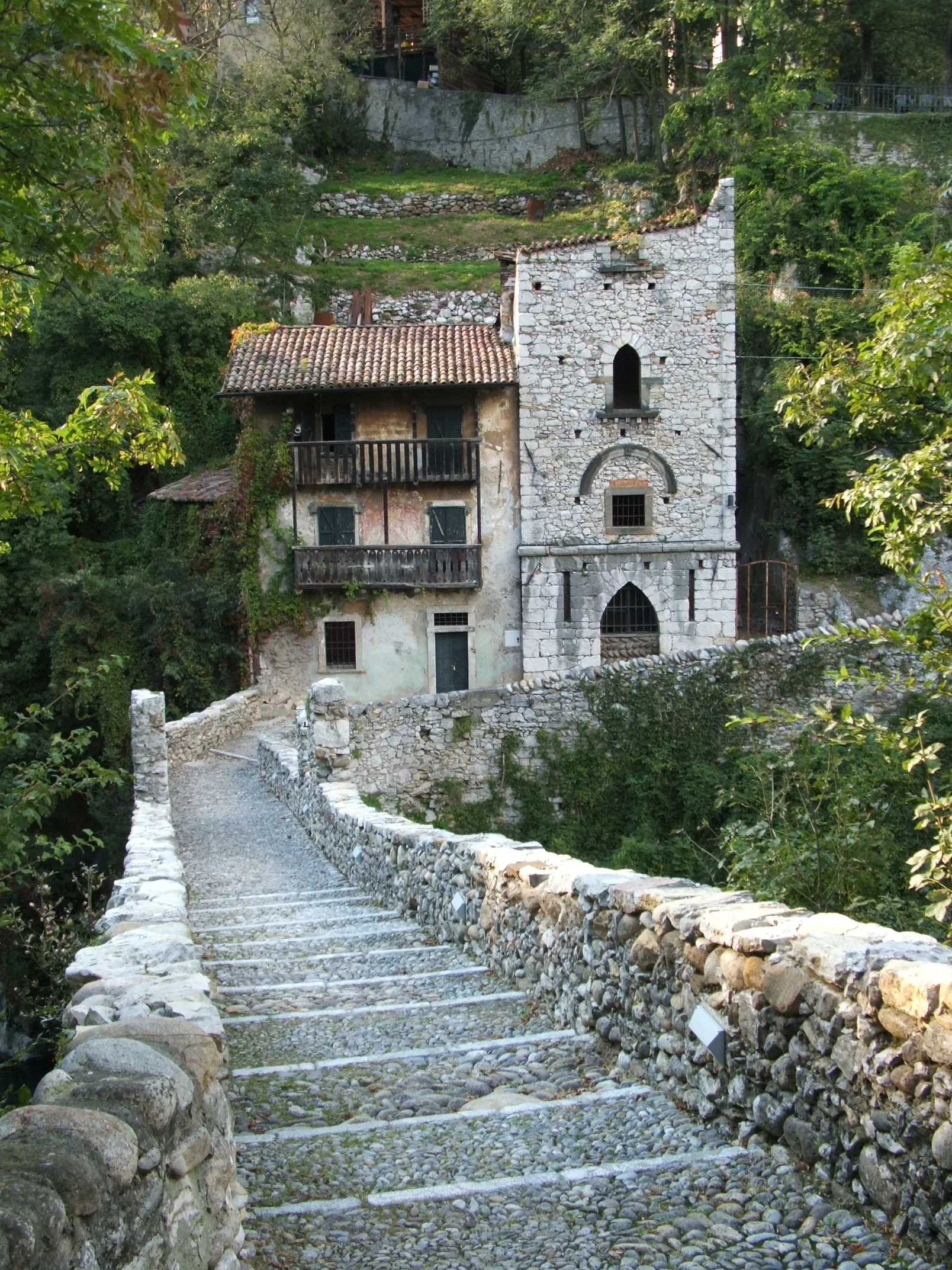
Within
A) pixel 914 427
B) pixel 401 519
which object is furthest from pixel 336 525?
pixel 914 427

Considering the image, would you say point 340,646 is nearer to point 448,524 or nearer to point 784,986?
point 448,524

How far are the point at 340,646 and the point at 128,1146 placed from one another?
70.4 feet

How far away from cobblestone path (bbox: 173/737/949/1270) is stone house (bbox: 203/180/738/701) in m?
16.3

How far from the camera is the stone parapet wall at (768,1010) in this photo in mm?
3420

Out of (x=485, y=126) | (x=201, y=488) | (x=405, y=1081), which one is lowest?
(x=405, y=1081)

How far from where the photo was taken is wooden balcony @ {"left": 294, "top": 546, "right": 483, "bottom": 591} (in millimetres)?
23547

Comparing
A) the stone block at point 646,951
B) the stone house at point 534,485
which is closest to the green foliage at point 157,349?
the stone house at point 534,485

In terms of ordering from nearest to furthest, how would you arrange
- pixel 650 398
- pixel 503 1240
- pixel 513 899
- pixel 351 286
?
1. pixel 503 1240
2. pixel 513 899
3. pixel 650 398
4. pixel 351 286

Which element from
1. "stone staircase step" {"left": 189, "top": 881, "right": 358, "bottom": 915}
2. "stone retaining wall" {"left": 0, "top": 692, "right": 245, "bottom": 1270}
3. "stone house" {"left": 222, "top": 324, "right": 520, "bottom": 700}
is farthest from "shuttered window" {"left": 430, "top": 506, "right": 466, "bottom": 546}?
"stone retaining wall" {"left": 0, "top": 692, "right": 245, "bottom": 1270}

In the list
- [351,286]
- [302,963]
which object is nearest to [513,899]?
[302,963]

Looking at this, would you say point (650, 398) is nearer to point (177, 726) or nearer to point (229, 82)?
point (177, 726)

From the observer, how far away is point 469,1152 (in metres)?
4.50

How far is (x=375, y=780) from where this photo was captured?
1777 centimetres

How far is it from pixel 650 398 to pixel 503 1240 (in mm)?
21465
